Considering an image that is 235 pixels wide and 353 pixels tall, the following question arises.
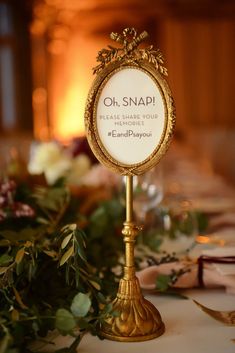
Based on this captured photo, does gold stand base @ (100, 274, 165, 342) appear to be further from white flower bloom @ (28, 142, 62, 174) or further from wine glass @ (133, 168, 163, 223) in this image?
white flower bloom @ (28, 142, 62, 174)

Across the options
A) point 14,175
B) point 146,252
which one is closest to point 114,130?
point 146,252

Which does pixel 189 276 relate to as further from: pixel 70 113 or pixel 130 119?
pixel 70 113

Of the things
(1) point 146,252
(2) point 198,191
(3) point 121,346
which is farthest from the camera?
(2) point 198,191

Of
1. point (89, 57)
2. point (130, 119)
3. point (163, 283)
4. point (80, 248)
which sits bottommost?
point (163, 283)

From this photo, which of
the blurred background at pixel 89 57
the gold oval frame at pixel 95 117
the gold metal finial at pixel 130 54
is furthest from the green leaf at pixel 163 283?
the blurred background at pixel 89 57

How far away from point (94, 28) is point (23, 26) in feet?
2.70

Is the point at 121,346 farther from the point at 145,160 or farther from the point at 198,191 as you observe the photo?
the point at 198,191

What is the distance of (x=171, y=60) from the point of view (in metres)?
6.89

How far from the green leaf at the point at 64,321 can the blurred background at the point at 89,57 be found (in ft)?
18.3

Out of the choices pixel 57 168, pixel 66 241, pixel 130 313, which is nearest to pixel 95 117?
pixel 66 241

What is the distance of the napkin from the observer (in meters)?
1.06

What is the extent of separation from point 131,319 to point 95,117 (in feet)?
0.99

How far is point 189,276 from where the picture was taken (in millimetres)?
1084

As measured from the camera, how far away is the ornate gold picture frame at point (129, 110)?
854 mm
